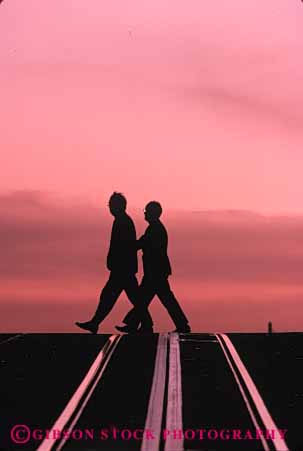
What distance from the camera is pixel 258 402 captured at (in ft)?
63.1

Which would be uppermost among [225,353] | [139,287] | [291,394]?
[139,287]

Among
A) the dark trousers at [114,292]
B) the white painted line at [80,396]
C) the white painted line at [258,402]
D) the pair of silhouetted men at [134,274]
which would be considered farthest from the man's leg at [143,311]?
the white painted line at [258,402]

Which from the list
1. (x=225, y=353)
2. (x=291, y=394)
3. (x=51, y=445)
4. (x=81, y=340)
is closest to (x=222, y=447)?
(x=51, y=445)

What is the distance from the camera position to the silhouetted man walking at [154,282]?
27.0m

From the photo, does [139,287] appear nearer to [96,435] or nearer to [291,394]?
[291,394]

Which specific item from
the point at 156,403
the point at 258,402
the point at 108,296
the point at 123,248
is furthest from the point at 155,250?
the point at 156,403

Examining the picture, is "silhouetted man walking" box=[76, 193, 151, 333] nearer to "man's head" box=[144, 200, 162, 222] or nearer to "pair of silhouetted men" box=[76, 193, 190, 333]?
"pair of silhouetted men" box=[76, 193, 190, 333]

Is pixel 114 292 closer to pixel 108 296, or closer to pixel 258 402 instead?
pixel 108 296

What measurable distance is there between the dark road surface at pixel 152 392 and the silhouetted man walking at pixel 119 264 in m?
0.54

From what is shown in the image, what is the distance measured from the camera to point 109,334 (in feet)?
91.9

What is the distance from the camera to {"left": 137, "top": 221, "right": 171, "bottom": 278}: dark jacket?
26922mm

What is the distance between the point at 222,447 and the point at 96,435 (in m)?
1.53

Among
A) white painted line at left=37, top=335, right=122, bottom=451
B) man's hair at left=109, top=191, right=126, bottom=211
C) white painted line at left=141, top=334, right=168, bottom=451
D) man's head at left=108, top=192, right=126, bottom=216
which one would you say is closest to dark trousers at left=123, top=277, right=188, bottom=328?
white painted line at left=37, top=335, right=122, bottom=451

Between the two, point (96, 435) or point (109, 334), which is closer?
point (96, 435)
